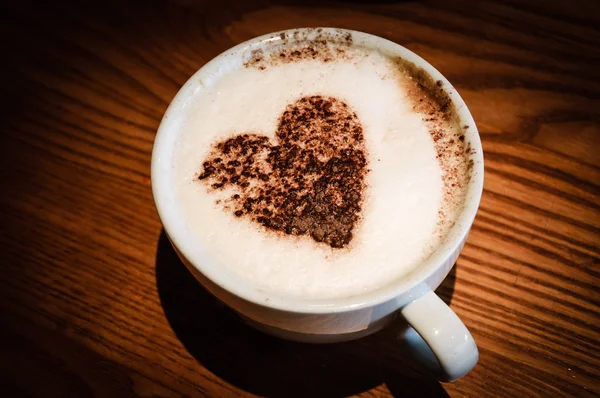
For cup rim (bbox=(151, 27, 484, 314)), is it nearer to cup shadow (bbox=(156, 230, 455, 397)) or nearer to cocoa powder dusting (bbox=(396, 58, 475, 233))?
cocoa powder dusting (bbox=(396, 58, 475, 233))

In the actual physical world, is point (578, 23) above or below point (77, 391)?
above

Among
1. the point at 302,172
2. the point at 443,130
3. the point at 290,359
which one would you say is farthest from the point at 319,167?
the point at 290,359

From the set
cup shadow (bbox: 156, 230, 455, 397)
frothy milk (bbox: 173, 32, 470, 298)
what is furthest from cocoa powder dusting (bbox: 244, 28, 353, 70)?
cup shadow (bbox: 156, 230, 455, 397)

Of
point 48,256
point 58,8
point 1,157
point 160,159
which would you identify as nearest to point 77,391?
point 48,256

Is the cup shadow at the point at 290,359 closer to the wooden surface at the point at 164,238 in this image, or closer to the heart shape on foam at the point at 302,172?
the wooden surface at the point at 164,238

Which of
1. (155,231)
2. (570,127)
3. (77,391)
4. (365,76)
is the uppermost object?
(365,76)

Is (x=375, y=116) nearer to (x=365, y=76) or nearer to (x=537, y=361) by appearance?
(x=365, y=76)
